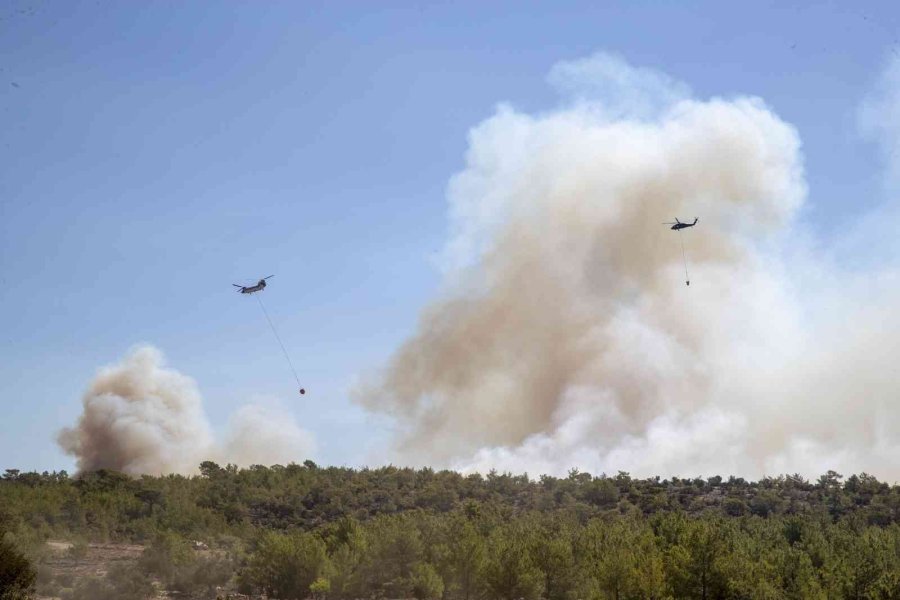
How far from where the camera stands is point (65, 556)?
2304 inches

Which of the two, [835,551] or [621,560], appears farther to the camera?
[835,551]

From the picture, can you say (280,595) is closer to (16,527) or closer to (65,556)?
(65,556)

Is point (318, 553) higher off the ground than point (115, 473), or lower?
lower

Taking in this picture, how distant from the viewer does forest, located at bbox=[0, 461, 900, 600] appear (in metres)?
42.2

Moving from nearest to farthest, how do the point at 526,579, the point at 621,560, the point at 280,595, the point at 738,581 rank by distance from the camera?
1. the point at 738,581
2. the point at 621,560
3. the point at 526,579
4. the point at 280,595

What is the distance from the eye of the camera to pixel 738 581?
3884 cm

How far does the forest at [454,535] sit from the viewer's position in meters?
42.2

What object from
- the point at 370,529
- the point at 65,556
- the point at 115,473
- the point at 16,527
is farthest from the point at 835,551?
the point at 115,473

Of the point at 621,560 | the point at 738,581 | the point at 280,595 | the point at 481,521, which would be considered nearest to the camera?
the point at 738,581

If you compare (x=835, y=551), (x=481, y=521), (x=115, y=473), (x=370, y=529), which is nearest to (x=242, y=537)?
(x=370, y=529)

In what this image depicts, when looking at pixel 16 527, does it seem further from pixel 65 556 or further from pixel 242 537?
pixel 242 537

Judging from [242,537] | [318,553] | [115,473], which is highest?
[115,473]

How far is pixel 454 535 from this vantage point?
53.4 meters

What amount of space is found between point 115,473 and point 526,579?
53.3m
